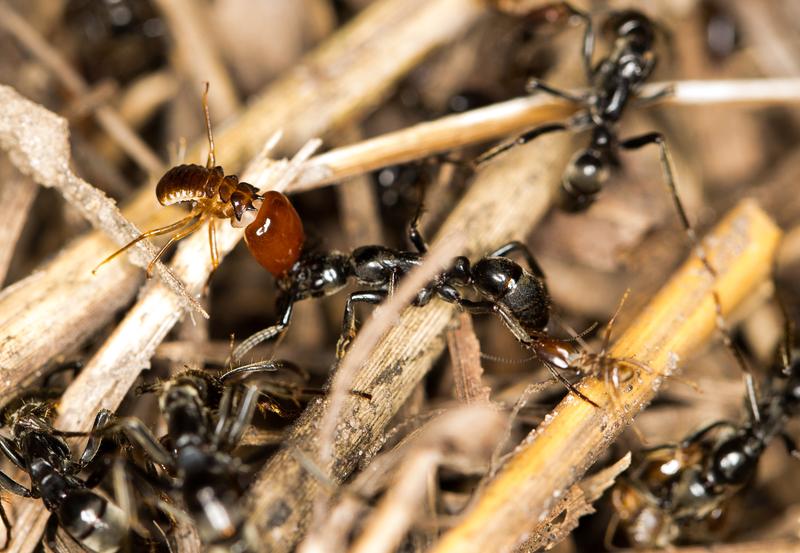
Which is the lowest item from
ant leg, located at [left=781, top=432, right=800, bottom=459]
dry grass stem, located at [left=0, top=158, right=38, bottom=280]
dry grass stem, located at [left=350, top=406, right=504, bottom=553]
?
ant leg, located at [left=781, top=432, right=800, bottom=459]

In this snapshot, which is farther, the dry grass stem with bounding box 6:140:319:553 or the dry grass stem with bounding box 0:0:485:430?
the dry grass stem with bounding box 0:0:485:430

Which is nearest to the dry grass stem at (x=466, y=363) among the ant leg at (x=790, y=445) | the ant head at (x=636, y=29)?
the ant leg at (x=790, y=445)

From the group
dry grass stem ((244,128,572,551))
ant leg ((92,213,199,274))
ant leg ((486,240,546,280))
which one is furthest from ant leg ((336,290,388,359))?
ant leg ((92,213,199,274))

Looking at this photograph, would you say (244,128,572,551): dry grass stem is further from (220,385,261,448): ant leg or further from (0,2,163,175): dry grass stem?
(0,2,163,175): dry grass stem

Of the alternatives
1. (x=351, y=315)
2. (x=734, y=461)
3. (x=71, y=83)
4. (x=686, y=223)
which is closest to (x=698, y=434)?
(x=734, y=461)

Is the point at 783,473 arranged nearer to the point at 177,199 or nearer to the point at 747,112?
the point at 747,112

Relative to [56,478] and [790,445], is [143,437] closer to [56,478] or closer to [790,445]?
[56,478]

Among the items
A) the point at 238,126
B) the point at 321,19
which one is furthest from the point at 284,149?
the point at 321,19
